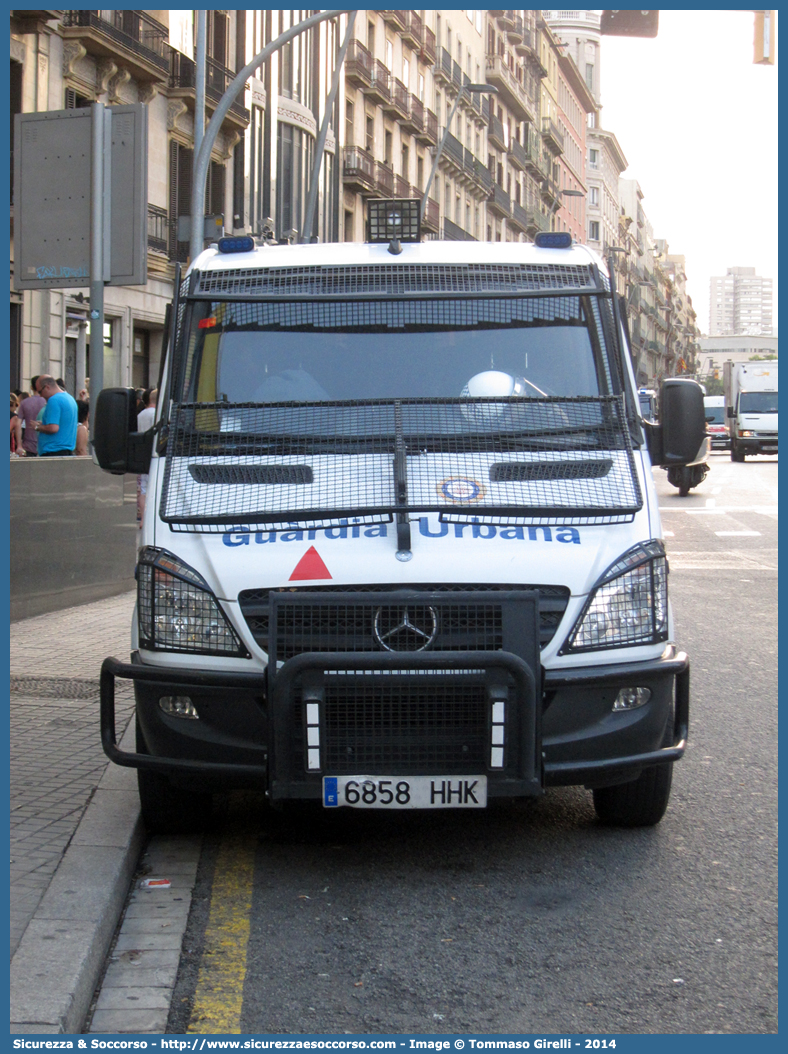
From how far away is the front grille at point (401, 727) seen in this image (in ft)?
14.5

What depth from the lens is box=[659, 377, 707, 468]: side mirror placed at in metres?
5.49

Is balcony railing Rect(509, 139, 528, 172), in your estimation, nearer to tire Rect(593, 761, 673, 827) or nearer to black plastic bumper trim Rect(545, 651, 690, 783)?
tire Rect(593, 761, 673, 827)

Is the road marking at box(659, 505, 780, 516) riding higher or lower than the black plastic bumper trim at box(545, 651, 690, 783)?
higher

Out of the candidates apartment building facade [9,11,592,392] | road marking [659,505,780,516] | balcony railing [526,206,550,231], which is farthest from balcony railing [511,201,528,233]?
road marking [659,505,780,516]

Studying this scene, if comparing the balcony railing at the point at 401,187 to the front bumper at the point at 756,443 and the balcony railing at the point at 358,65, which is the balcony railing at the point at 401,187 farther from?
the front bumper at the point at 756,443

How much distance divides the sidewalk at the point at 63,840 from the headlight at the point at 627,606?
5.82 feet

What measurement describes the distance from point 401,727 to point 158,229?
88.7 ft

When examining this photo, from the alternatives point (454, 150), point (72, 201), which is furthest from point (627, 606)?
point (454, 150)

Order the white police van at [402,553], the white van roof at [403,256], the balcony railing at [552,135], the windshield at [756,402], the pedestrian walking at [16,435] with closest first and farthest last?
1. the white police van at [402,553]
2. the white van roof at [403,256]
3. the pedestrian walking at [16,435]
4. the windshield at [756,402]
5. the balcony railing at [552,135]

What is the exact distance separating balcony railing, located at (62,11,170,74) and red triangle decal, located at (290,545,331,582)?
930 inches

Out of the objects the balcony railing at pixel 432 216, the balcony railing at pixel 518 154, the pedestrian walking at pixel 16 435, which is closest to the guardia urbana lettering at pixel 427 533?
the pedestrian walking at pixel 16 435

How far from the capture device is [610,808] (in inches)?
213

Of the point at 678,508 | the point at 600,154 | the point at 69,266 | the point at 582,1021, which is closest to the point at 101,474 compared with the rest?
the point at 69,266

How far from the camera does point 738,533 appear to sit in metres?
20.9
